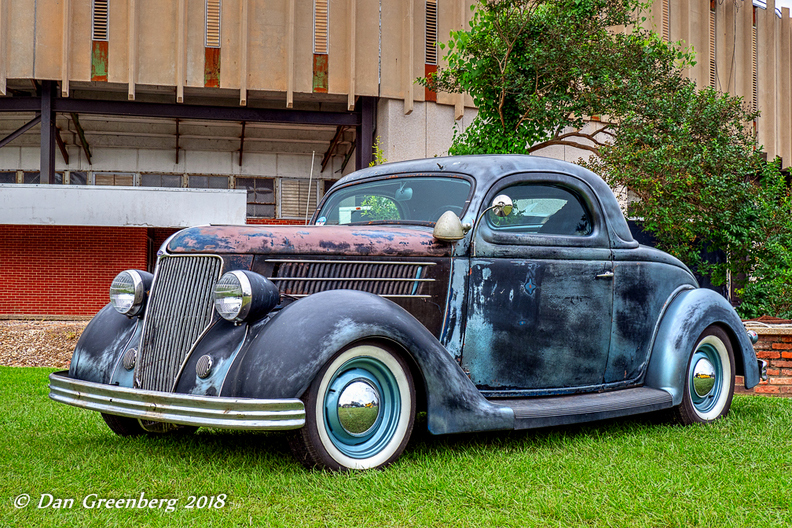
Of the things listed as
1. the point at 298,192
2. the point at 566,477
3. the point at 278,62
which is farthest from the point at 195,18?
the point at 566,477

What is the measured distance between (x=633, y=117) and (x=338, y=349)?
9999mm

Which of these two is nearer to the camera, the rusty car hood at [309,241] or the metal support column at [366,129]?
the rusty car hood at [309,241]

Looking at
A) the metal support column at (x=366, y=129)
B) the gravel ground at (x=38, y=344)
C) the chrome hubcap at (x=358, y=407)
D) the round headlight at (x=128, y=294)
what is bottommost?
the gravel ground at (x=38, y=344)

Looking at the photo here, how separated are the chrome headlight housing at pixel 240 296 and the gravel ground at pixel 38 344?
8.48m

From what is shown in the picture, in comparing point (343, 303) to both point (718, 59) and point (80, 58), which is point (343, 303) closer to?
point (80, 58)

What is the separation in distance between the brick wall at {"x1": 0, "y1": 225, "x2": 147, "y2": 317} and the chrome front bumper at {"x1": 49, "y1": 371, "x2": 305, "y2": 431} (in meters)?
15.4

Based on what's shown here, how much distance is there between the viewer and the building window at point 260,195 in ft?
73.6

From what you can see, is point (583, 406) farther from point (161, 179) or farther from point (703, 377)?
point (161, 179)

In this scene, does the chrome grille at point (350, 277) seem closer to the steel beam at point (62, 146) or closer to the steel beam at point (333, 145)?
the steel beam at point (333, 145)

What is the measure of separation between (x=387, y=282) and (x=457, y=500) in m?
1.33

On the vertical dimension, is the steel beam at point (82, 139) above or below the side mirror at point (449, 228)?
above

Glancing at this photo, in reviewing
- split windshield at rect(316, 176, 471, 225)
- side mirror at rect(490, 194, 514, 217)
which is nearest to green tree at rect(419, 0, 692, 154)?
split windshield at rect(316, 176, 471, 225)

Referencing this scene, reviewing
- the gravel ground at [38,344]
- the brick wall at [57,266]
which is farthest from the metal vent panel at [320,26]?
the gravel ground at [38,344]

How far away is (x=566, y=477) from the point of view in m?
3.40
